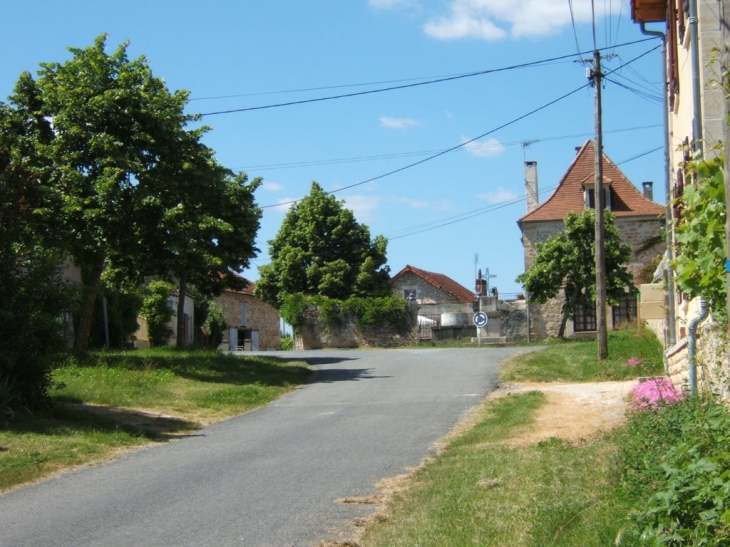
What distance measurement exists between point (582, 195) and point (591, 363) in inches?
895

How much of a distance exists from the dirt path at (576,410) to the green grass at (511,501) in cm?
97

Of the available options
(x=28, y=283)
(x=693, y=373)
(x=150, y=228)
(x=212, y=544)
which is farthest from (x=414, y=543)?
(x=150, y=228)

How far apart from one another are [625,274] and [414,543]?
31.5 m

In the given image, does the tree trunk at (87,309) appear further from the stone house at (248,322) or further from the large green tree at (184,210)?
→ the stone house at (248,322)

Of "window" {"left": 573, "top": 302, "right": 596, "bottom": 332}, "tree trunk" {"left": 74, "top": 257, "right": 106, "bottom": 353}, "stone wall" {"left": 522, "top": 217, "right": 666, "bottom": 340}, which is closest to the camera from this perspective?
"tree trunk" {"left": 74, "top": 257, "right": 106, "bottom": 353}

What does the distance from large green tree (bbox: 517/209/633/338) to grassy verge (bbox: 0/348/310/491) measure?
13.7 m

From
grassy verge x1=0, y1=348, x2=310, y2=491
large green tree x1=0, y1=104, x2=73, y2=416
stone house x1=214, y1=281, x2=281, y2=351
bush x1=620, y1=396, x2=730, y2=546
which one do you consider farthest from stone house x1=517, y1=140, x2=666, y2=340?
bush x1=620, y1=396, x2=730, y2=546

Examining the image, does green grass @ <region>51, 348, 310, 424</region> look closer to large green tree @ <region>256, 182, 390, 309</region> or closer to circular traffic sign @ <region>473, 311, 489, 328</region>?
circular traffic sign @ <region>473, 311, 489, 328</region>

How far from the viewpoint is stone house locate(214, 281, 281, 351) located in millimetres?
56094

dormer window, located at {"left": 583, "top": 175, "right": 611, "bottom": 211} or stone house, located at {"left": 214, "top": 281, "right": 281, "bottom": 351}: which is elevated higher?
dormer window, located at {"left": 583, "top": 175, "right": 611, "bottom": 211}

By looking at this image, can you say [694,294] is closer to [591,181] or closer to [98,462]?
[98,462]

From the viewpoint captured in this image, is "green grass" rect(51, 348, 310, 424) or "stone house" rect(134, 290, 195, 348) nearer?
"green grass" rect(51, 348, 310, 424)

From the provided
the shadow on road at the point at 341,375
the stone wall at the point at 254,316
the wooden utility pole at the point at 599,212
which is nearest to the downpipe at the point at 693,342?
the wooden utility pole at the point at 599,212

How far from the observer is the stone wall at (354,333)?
40.9 meters
